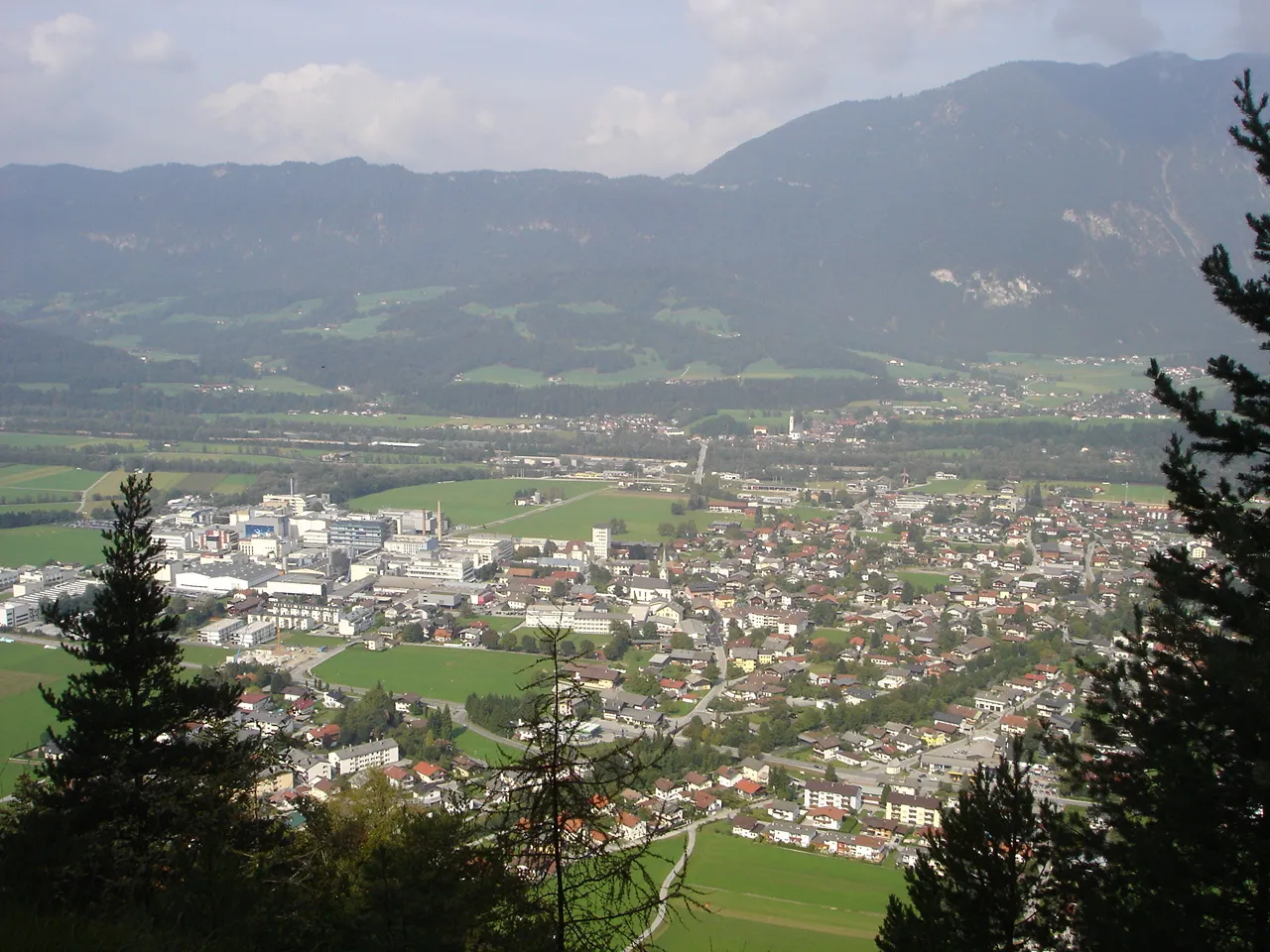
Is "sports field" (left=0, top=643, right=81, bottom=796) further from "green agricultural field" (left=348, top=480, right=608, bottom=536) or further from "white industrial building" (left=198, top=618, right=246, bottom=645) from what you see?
"green agricultural field" (left=348, top=480, right=608, bottom=536)

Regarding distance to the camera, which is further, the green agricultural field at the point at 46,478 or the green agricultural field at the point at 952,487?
the green agricultural field at the point at 952,487

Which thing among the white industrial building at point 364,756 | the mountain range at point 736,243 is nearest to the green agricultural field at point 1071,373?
the mountain range at point 736,243

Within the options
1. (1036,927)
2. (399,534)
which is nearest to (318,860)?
(1036,927)

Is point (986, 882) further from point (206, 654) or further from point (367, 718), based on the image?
point (206, 654)

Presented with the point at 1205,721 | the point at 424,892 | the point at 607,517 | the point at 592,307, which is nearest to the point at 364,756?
the point at 424,892

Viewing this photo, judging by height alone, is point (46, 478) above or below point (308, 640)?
above

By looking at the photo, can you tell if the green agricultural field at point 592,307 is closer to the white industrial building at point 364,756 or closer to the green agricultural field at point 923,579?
the green agricultural field at point 923,579

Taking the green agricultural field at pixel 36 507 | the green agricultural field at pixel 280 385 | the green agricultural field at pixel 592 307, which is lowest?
the green agricultural field at pixel 36 507

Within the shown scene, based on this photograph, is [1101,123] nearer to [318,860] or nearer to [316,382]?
[316,382]

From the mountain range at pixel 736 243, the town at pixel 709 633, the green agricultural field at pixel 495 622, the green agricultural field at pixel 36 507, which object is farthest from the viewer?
the mountain range at pixel 736 243
